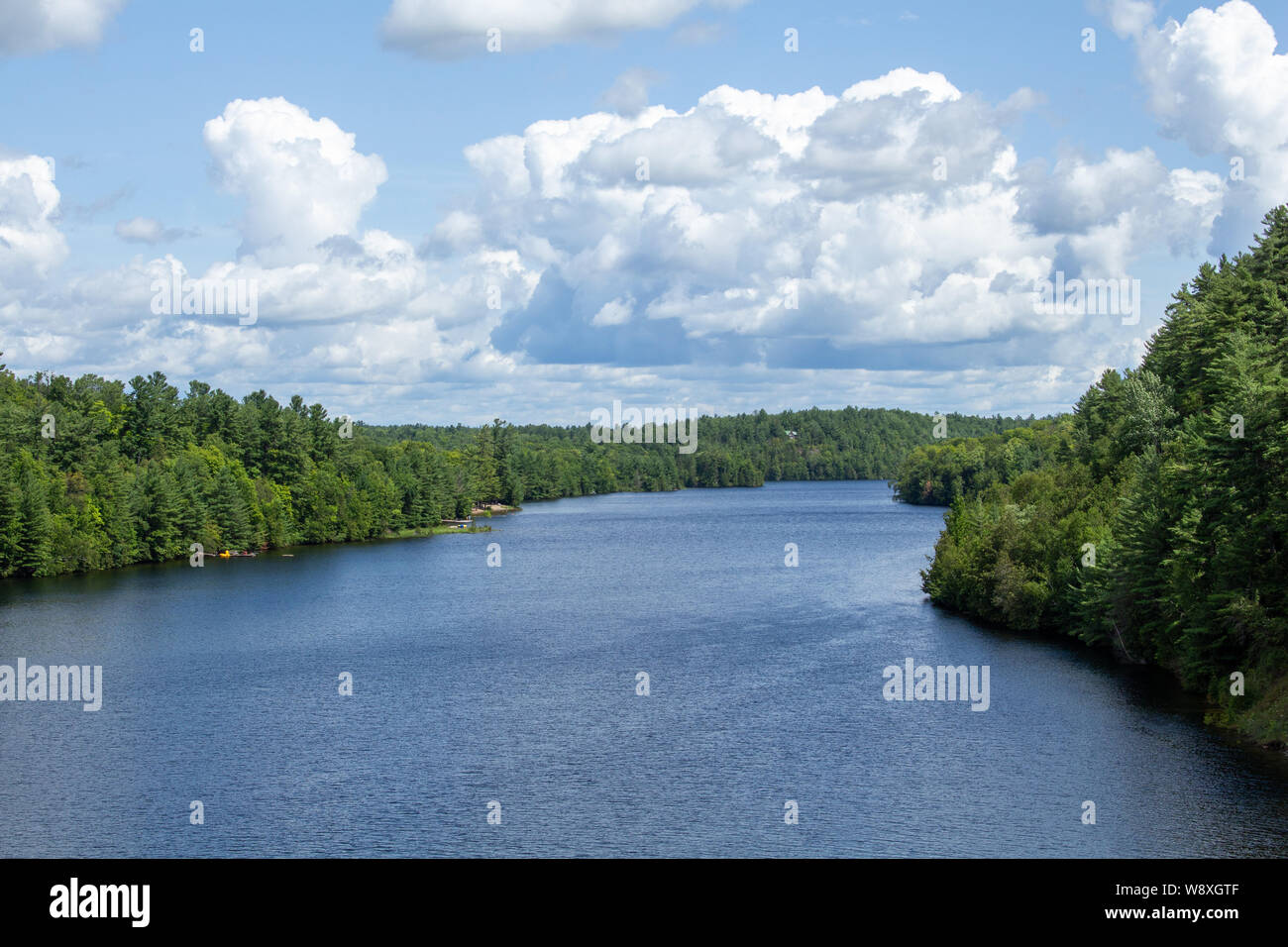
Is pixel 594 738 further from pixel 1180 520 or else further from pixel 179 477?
pixel 179 477

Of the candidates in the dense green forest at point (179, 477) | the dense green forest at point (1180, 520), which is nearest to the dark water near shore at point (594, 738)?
the dense green forest at point (1180, 520)

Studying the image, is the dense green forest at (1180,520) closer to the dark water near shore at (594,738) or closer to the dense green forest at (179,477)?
the dark water near shore at (594,738)

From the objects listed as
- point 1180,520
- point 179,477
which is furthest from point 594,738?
point 179,477

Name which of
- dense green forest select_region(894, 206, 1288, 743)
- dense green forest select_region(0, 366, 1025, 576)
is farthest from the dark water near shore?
dense green forest select_region(0, 366, 1025, 576)

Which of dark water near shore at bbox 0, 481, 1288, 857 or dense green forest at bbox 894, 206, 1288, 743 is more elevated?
dense green forest at bbox 894, 206, 1288, 743

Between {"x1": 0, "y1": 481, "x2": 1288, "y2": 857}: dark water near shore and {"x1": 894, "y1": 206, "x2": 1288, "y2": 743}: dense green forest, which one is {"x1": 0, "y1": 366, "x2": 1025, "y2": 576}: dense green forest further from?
{"x1": 894, "y1": 206, "x2": 1288, "y2": 743}: dense green forest
